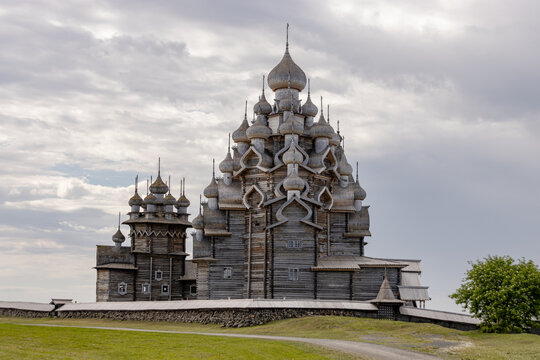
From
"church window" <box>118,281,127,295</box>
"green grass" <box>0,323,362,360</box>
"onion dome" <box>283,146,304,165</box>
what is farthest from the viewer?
"church window" <box>118,281,127,295</box>

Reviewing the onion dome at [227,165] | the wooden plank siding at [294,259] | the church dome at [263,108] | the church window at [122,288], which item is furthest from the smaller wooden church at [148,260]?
the wooden plank siding at [294,259]

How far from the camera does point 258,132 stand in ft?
163

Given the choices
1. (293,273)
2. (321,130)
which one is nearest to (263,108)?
(321,130)

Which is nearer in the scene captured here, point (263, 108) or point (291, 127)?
point (291, 127)

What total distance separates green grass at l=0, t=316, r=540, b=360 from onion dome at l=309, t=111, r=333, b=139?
18.2m

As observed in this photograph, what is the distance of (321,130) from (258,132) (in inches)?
200

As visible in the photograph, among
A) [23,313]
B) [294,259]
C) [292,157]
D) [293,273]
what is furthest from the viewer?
[23,313]

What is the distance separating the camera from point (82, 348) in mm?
21891

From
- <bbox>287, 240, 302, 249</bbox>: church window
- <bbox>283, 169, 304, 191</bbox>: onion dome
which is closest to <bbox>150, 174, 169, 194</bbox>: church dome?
<bbox>283, 169, 304, 191</bbox>: onion dome

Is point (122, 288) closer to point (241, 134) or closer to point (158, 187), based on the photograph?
point (158, 187)

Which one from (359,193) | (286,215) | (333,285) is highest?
(359,193)

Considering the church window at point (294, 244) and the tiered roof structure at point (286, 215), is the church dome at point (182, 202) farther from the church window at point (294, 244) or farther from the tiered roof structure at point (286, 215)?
the church window at point (294, 244)

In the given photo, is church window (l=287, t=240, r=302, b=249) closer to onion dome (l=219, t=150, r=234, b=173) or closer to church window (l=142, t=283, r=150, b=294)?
onion dome (l=219, t=150, r=234, b=173)

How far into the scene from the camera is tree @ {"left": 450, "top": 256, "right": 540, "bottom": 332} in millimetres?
34188
